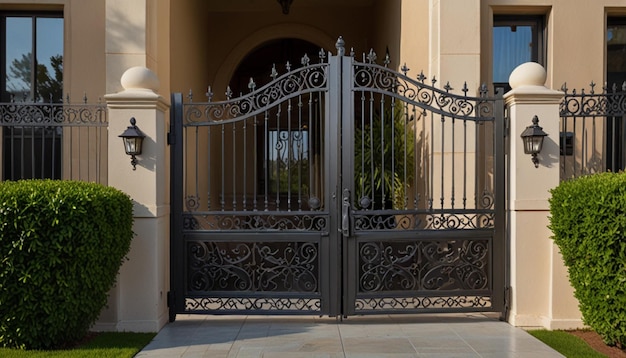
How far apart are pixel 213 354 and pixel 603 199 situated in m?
3.66

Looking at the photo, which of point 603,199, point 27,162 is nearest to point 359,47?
point 27,162

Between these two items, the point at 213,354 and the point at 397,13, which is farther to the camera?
the point at 397,13

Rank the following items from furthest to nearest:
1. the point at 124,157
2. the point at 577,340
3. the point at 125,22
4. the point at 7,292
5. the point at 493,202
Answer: the point at 125,22 → the point at 493,202 → the point at 124,157 → the point at 577,340 → the point at 7,292

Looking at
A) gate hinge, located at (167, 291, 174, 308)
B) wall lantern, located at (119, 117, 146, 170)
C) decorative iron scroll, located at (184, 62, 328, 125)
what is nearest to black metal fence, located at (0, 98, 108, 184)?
wall lantern, located at (119, 117, 146, 170)

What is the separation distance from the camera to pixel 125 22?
7066 mm

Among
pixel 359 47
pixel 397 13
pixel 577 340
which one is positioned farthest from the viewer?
pixel 359 47

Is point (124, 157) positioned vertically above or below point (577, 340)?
above

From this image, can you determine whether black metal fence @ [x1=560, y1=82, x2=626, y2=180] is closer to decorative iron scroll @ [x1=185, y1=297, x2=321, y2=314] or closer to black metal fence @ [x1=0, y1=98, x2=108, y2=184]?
decorative iron scroll @ [x1=185, y1=297, x2=321, y2=314]

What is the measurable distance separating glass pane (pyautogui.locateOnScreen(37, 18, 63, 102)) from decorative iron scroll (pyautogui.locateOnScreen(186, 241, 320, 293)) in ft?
11.2

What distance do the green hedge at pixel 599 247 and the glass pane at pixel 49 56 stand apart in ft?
21.5

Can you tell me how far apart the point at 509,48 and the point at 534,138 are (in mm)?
2454

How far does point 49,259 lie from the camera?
471 cm

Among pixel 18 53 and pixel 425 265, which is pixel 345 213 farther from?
pixel 18 53

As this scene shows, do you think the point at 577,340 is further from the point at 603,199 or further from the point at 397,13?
the point at 397,13
